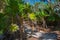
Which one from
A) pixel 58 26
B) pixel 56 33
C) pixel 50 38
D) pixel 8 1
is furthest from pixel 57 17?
pixel 8 1

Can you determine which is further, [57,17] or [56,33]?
[57,17]

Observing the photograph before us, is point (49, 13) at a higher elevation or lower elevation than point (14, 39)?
higher

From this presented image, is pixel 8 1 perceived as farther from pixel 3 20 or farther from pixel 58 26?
pixel 58 26

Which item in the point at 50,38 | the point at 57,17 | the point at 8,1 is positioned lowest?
the point at 50,38

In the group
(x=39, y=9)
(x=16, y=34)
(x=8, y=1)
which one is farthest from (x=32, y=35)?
(x=8, y=1)

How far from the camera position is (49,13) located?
645 centimetres

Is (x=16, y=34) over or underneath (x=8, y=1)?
underneath

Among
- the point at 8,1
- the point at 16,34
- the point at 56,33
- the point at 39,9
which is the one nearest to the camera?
the point at 8,1

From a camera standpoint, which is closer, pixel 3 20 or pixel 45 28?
pixel 3 20

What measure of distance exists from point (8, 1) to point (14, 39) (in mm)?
1280

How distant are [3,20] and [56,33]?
1.97 m

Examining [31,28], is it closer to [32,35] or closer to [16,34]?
[32,35]

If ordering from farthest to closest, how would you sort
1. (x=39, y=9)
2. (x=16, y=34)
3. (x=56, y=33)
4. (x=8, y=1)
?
(x=39, y=9), (x=56, y=33), (x=16, y=34), (x=8, y=1)

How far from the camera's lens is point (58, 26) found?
6.34 metres
